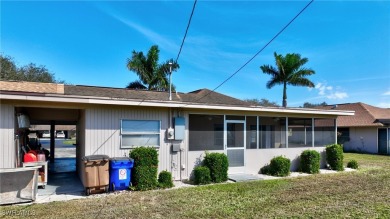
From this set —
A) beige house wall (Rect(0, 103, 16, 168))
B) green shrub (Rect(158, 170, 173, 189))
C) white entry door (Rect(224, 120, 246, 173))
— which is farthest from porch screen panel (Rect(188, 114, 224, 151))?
beige house wall (Rect(0, 103, 16, 168))

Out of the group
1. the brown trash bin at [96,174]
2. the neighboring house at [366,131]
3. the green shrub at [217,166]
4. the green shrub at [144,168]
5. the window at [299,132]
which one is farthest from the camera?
the neighboring house at [366,131]

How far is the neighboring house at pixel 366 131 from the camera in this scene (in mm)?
19688

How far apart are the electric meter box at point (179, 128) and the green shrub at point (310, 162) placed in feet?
17.9

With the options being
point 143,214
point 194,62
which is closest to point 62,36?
point 194,62

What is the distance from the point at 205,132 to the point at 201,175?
1.67m

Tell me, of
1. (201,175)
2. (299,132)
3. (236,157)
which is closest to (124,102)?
(201,175)

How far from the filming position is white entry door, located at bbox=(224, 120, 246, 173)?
9.64m

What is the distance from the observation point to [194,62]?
14789mm

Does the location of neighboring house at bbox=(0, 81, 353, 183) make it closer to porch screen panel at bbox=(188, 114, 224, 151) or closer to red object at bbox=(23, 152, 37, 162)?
porch screen panel at bbox=(188, 114, 224, 151)

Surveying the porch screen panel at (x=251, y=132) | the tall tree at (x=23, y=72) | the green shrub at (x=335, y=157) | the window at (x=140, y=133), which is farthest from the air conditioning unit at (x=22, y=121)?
the tall tree at (x=23, y=72)

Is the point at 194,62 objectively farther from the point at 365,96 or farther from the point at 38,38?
the point at 365,96

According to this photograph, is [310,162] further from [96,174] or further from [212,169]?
[96,174]

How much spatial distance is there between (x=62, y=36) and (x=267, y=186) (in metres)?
13.6

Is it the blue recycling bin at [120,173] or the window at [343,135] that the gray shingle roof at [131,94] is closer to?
the blue recycling bin at [120,173]
